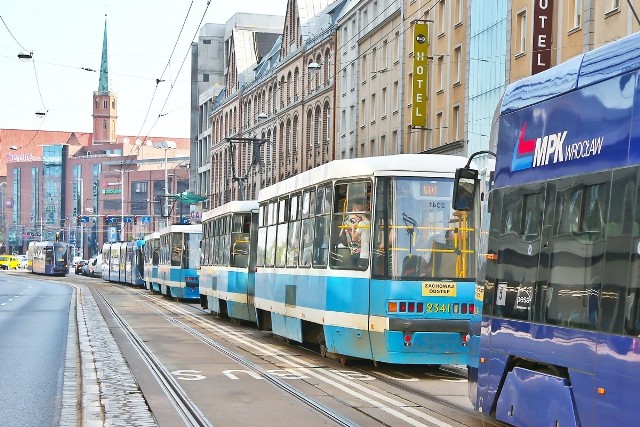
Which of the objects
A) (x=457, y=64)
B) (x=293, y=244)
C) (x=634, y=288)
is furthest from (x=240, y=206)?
(x=634, y=288)

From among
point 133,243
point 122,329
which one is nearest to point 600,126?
point 122,329

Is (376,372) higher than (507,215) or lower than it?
lower

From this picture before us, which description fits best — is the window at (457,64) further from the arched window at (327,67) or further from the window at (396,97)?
the arched window at (327,67)

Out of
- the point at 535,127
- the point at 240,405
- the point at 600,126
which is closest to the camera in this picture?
the point at 600,126

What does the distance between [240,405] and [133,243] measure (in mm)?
58427

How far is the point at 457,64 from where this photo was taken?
4834 cm

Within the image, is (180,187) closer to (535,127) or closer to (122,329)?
(122,329)

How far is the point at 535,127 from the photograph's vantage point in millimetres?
9344

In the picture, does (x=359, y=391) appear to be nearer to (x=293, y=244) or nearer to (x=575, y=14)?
(x=293, y=244)

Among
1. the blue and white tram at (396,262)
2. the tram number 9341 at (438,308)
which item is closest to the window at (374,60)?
the blue and white tram at (396,262)

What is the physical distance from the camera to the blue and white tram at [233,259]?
27.8 m

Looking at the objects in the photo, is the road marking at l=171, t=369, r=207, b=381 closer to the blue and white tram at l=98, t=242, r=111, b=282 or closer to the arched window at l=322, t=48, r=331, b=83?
the arched window at l=322, t=48, r=331, b=83

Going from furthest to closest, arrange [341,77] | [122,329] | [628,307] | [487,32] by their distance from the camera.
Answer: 1. [341,77]
2. [487,32]
3. [122,329]
4. [628,307]

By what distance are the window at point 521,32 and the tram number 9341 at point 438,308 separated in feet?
83.7
